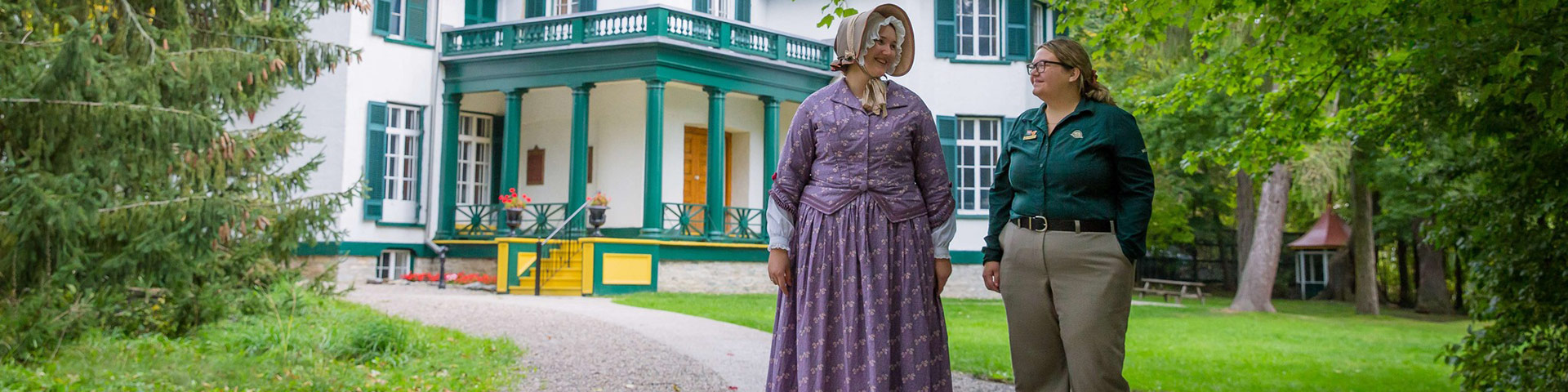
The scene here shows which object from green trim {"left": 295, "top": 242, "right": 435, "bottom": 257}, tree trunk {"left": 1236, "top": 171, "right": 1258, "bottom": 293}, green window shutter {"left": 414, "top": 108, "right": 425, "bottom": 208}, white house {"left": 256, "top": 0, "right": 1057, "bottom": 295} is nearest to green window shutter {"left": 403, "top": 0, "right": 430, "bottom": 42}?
white house {"left": 256, "top": 0, "right": 1057, "bottom": 295}

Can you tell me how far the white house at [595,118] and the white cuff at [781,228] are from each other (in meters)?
12.1

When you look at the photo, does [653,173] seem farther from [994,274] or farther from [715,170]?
[994,274]

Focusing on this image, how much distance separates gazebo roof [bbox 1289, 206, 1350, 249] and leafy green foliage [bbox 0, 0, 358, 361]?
24.9 m

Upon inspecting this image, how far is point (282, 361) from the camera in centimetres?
683

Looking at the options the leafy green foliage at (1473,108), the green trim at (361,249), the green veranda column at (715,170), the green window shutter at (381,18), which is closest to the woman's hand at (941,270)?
the leafy green foliage at (1473,108)

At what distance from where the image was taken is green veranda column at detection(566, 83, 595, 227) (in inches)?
676

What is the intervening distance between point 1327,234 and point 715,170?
1703 cm

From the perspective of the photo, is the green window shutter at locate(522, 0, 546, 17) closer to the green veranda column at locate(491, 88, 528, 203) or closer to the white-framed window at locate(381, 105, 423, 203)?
the green veranda column at locate(491, 88, 528, 203)

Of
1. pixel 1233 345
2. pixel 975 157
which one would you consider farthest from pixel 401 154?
pixel 1233 345

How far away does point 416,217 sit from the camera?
60.6 feet

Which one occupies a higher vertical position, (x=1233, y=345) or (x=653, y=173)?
(x=653, y=173)

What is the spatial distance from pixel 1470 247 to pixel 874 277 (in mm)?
3688

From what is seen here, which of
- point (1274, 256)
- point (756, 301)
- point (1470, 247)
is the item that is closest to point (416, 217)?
point (756, 301)

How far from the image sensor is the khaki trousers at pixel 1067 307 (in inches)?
141
